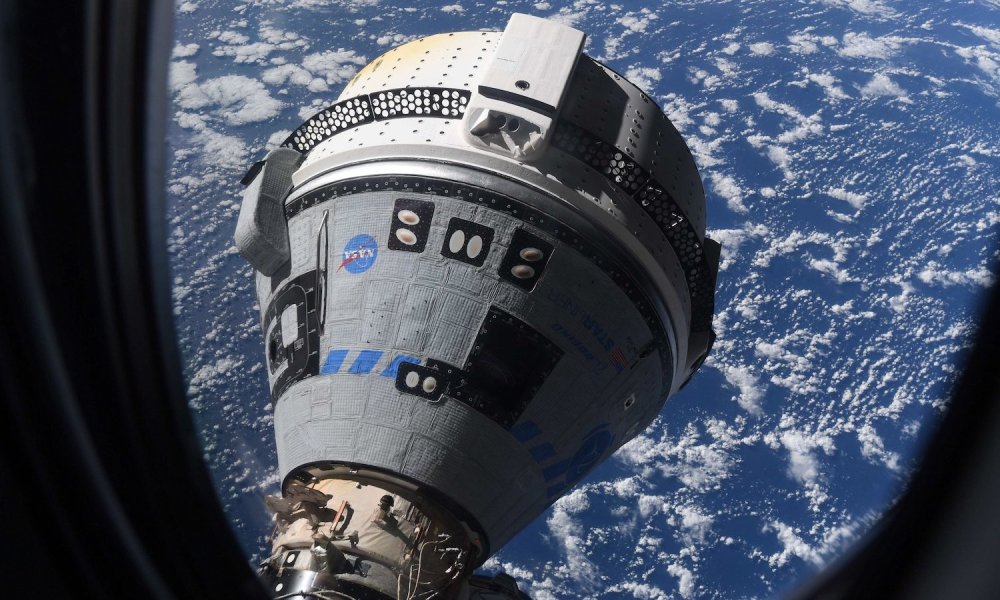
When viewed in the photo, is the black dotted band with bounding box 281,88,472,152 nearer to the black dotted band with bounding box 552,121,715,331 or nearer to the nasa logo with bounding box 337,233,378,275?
the black dotted band with bounding box 552,121,715,331

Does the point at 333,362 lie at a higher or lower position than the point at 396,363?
lower

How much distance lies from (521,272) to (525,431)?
141 cm

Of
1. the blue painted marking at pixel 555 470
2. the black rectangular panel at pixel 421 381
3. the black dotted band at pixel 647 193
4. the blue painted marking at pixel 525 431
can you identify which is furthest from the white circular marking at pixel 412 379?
the black dotted band at pixel 647 193

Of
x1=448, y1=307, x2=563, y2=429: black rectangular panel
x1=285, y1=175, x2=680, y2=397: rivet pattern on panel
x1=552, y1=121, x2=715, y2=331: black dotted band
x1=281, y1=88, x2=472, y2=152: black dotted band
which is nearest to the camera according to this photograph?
x1=448, y1=307, x2=563, y2=429: black rectangular panel

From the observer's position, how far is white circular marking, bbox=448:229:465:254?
6531 mm

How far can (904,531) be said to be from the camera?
5.90ft

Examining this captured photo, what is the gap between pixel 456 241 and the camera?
6.55 metres

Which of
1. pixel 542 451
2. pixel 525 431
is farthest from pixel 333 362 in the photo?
pixel 542 451

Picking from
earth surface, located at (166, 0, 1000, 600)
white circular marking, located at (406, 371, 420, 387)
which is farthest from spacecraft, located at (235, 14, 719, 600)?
earth surface, located at (166, 0, 1000, 600)

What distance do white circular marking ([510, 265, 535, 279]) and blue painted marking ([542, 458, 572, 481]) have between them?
178 cm

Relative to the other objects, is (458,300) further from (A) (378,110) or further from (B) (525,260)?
(A) (378,110)

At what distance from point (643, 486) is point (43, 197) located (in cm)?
2327

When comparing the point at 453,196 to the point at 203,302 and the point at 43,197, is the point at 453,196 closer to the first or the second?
the point at 43,197

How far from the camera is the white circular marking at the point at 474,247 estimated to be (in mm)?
6527
